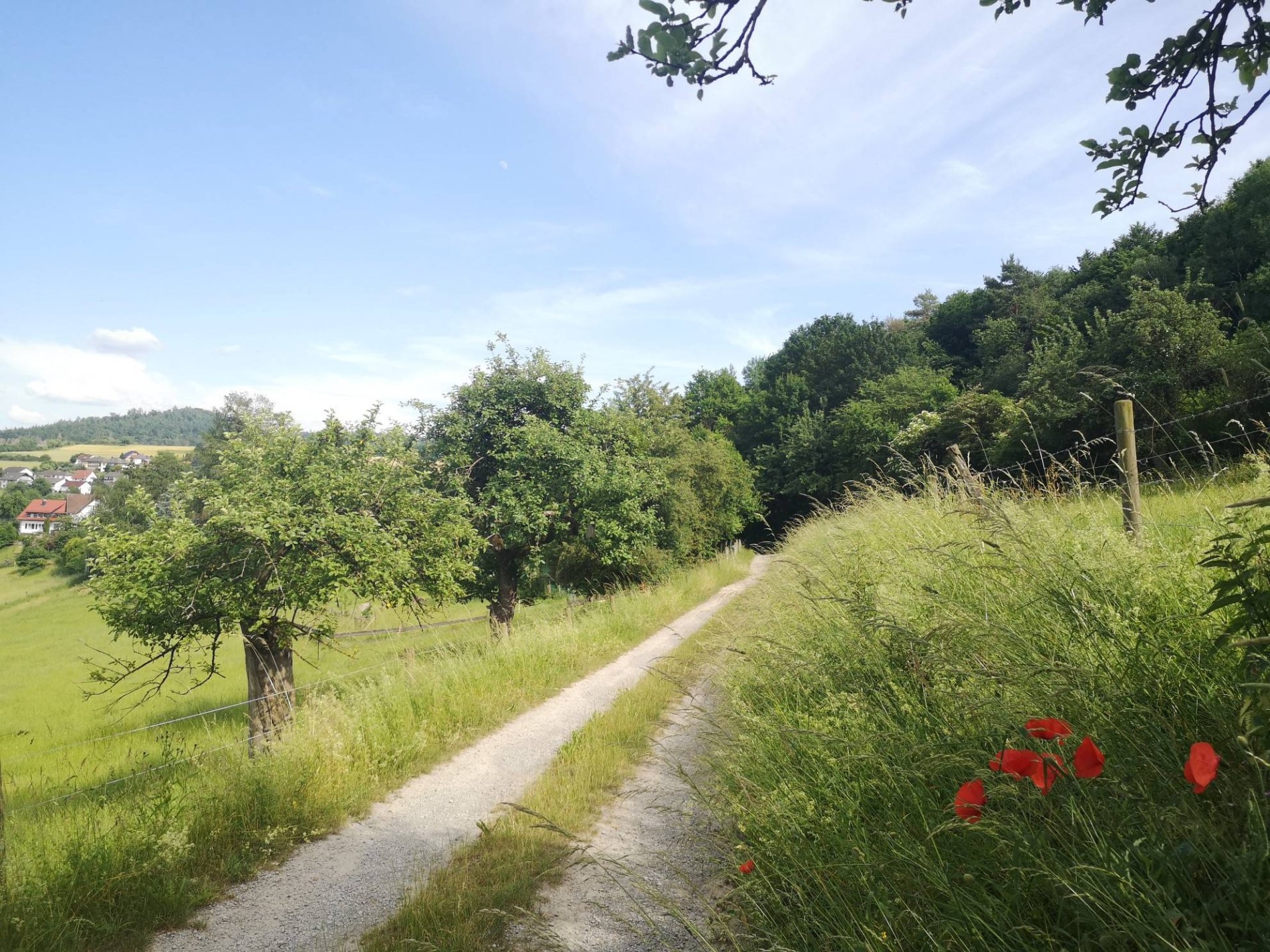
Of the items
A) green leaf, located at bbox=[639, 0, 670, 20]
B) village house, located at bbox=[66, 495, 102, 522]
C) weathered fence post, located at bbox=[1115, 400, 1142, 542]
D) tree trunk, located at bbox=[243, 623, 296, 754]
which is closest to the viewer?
green leaf, located at bbox=[639, 0, 670, 20]

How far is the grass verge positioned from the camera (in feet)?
12.0

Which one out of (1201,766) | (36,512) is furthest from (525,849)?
(36,512)

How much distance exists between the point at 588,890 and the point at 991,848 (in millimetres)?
2829

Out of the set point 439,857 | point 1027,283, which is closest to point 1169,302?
point 439,857

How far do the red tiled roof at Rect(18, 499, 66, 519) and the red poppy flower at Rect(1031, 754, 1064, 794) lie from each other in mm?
114169

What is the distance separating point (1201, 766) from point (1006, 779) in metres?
0.86

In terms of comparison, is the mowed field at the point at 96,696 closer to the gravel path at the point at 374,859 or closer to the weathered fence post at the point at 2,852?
the weathered fence post at the point at 2,852

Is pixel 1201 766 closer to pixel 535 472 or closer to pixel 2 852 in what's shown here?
pixel 2 852

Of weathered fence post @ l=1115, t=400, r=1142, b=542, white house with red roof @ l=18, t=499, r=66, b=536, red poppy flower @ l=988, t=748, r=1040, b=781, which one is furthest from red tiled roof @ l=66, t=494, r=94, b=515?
red poppy flower @ l=988, t=748, r=1040, b=781

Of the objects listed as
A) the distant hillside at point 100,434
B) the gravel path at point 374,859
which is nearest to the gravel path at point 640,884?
the gravel path at point 374,859

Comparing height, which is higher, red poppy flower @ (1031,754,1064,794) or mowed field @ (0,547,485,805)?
red poppy flower @ (1031,754,1064,794)

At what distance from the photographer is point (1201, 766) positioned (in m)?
1.31

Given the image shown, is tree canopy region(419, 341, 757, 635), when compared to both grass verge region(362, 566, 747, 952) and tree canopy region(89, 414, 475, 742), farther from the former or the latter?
grass verge region(362, 566, 747, 952)

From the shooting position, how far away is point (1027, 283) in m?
50.2
